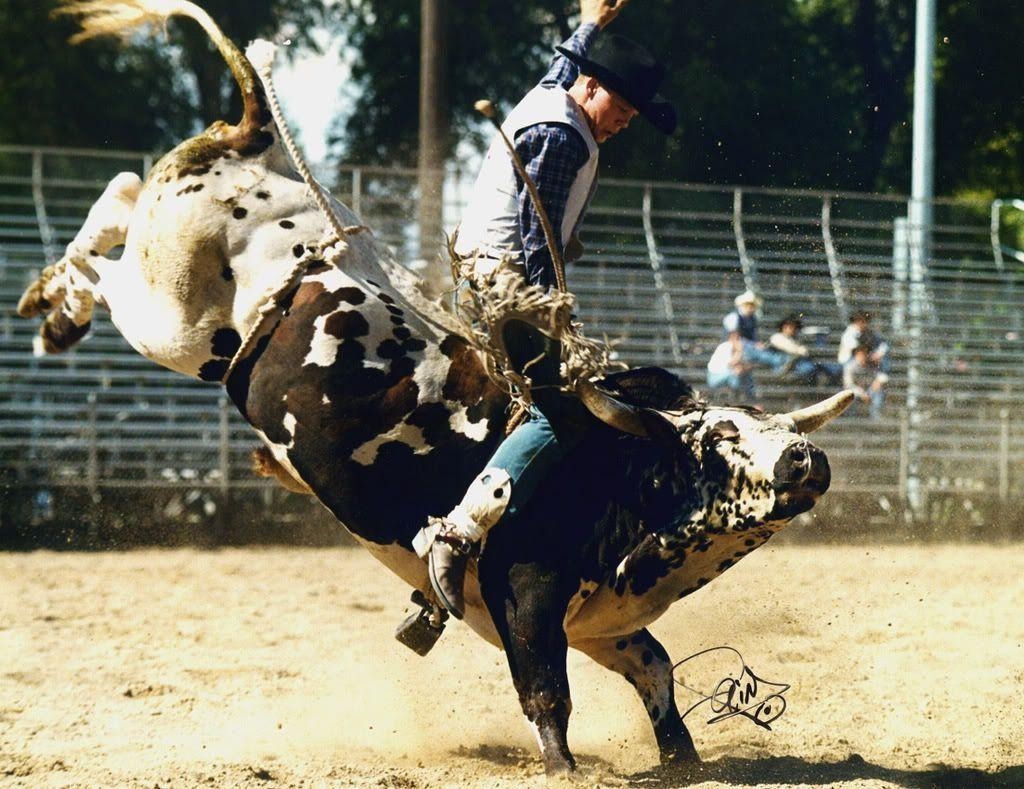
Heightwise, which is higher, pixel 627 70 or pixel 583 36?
pixel 583 36

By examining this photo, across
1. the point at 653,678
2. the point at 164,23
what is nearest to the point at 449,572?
the point at 653,678

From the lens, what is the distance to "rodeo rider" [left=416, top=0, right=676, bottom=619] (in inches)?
151

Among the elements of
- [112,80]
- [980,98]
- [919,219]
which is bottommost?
[919,219]

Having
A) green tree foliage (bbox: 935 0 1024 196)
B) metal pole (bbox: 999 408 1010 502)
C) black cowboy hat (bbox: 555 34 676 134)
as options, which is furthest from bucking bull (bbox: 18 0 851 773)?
metal pole (bbox: 999 408 1010 502)

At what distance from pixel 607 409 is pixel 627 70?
98 centimetres

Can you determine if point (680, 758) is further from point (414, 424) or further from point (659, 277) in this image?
point (659, 277)

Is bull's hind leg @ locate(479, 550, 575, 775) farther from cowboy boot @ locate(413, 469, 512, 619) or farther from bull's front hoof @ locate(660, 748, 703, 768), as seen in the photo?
bull's front hoof @ locate(660, 748, 703, 768)

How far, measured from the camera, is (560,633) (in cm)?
387

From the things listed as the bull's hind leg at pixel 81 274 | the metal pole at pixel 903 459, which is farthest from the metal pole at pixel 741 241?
the bull's hind leg at pixel 81 274

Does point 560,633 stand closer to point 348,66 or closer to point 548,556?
point 548,556

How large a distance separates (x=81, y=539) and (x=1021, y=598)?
6.79 metres

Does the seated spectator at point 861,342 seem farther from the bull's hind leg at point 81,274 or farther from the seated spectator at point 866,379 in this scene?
the bull's hind leg at point 81,274

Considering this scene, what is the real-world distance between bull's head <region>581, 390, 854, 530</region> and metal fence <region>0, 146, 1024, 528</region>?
297 inches

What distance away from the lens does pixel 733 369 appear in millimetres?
11500
